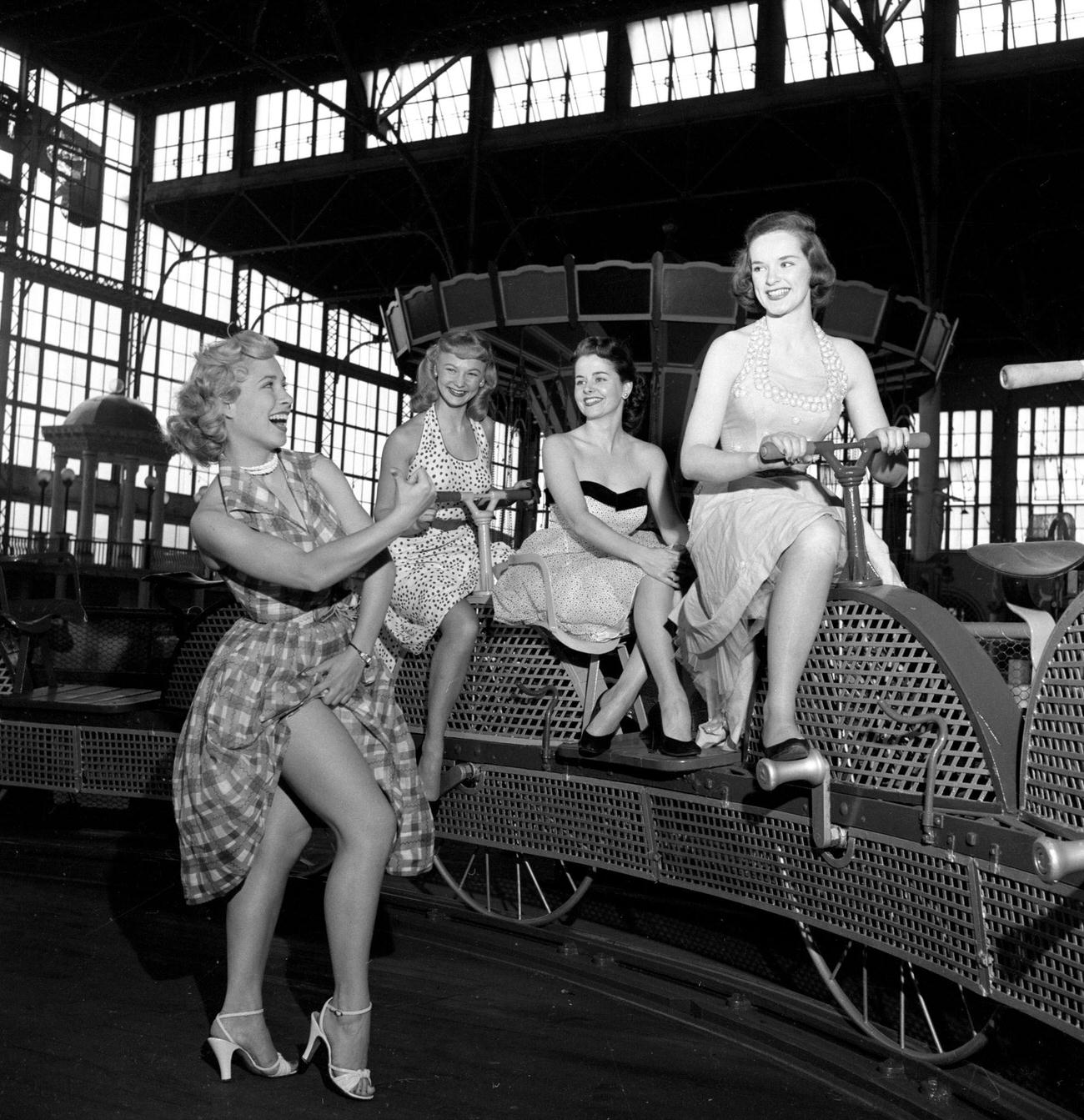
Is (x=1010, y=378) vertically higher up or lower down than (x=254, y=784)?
higher up

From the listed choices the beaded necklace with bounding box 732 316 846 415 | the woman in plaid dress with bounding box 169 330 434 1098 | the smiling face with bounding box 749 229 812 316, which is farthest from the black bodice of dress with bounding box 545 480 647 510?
the woman in plaid dress with bounding box 169 330 434 1098

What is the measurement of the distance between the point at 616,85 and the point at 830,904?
20.4 meters

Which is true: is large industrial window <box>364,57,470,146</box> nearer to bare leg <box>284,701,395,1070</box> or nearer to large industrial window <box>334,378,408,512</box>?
large industrial window <box>334,378,408,512</box>

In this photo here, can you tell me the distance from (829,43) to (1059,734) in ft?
64.0

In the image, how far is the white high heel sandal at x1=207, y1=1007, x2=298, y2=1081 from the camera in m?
2.79

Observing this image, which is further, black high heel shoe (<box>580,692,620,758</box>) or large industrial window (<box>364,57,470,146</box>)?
large industrial window (<box>364,57,470,146</box>)

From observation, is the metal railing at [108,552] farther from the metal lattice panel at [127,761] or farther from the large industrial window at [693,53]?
the metal lattice panel at [127,761]

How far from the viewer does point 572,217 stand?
77.8 feet

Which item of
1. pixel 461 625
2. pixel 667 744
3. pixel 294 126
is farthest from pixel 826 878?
pixel 294 126

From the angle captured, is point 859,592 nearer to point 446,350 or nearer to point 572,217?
point 446,350

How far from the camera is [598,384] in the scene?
13.8ft

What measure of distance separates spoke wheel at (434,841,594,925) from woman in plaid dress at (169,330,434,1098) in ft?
5.41

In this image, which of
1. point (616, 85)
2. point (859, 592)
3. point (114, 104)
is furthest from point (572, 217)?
point (859, 592)

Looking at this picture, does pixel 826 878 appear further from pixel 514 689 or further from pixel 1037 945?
pixel 514 689
